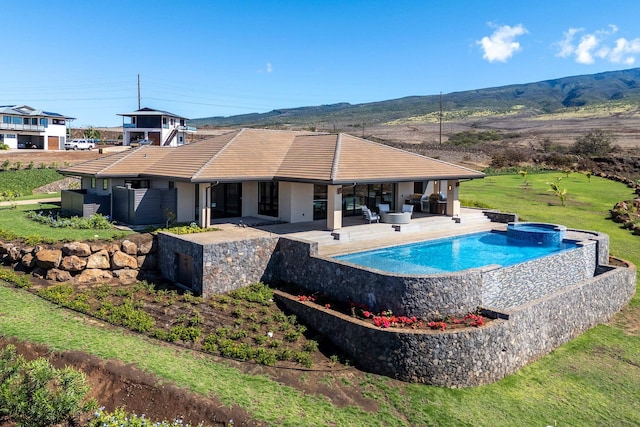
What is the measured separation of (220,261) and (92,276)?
4595 mm

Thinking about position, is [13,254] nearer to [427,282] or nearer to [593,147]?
[427,282]

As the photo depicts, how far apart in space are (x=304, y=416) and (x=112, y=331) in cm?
626

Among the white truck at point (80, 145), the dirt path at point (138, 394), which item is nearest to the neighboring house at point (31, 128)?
the white truck at point (80, 145)

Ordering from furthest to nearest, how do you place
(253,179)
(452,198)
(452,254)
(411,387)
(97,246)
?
(452,198) → (253,179) → (452,254) → (97,246) → (411,387)

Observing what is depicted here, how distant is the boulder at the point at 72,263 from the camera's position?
53.7 feet

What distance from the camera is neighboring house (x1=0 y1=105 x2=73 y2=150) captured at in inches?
2368

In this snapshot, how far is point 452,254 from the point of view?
58.9 feet

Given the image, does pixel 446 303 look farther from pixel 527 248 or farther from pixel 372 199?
pixel 372 199

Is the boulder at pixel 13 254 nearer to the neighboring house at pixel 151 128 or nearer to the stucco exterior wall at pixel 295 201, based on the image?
the stucco exterior wall at pixel 295 201

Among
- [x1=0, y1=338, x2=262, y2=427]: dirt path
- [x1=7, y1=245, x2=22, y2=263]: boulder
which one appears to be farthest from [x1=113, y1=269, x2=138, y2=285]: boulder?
[x1=0, y1=338, x2=262, y2=427]: dirt path

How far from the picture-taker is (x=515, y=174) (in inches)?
2153

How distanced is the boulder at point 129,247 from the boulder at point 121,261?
142mm

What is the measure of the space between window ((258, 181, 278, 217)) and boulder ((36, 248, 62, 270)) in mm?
8992

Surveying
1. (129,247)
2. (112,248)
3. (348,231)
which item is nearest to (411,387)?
(348,231)
